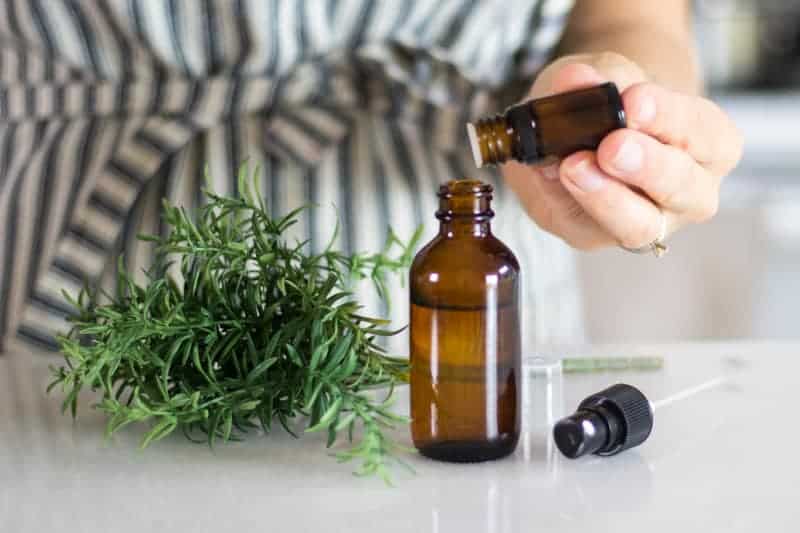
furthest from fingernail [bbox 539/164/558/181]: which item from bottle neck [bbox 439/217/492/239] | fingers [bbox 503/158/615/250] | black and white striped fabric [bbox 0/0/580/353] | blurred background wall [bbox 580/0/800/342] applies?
blurred background wall [bbox 580/0/800/342]

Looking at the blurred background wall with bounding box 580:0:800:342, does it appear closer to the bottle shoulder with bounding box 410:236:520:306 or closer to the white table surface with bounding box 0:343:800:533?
the white table surface with bounding box 0:343:800:533

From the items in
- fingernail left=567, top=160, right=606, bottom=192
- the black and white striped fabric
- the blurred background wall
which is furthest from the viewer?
the blurred background wall

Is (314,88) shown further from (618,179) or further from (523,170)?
(618,179)

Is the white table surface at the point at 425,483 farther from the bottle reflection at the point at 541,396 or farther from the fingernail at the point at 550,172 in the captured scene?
the fingernail at the point at 550,172

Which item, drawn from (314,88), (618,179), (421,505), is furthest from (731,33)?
(421,505)

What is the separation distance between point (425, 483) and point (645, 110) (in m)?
0.24

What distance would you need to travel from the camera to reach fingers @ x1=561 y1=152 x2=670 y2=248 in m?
0.62

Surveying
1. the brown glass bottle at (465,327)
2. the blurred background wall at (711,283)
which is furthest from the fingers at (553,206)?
the blurred background wall at (711,283)

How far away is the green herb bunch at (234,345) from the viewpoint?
1.88ft

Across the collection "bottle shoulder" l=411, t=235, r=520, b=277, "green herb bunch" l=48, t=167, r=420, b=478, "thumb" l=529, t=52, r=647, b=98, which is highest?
"thumb" l=529, t=52, r=647, b=98

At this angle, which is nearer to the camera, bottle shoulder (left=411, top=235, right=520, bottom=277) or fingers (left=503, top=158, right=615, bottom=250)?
bottle shoulder (left=411, top=235, right=520, bottom=277)

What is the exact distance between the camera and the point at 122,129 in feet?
3.09

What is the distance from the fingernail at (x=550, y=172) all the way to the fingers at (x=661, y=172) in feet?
0.15

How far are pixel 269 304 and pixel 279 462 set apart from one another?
9 cm
